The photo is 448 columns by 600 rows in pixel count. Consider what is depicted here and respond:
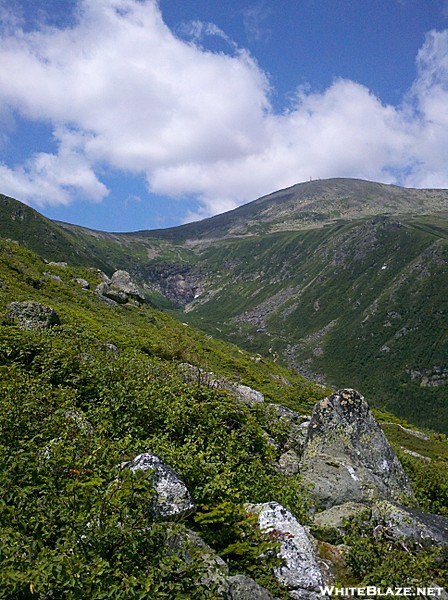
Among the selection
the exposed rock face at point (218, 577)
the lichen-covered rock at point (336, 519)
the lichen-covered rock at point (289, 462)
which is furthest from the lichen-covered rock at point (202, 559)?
the lichen-covered rock at point (289, 462)

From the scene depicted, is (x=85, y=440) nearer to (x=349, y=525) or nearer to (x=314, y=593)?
(x=314, y=593)

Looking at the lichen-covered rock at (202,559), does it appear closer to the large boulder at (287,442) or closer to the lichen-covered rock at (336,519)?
the lichen-covered rock at (336,519)

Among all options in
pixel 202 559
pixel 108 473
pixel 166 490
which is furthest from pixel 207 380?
pixel 202 559

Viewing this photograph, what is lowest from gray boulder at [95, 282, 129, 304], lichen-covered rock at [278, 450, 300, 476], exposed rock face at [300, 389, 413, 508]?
lichen-covered rock at [278, 450, 300, 476]

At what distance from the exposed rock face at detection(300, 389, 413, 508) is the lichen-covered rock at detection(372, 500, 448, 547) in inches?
79.0

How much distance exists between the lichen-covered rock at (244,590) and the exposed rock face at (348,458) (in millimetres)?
6240

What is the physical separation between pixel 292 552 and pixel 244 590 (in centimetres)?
188

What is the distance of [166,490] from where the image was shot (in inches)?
280

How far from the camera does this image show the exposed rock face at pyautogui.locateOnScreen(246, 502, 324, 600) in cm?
699

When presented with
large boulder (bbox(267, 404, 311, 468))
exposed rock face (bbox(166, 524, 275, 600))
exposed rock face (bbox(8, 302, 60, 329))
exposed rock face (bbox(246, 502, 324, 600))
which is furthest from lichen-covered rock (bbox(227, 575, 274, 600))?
exposed rock face (bbox(8, 302, 60, 329))

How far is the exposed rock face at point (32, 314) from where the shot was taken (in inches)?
680

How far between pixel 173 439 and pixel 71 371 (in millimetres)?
4622

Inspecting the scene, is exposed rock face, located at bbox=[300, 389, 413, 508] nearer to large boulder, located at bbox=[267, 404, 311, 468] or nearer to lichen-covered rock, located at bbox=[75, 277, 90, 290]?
large boulder, located at bbox=[267, 404, 311, 468]

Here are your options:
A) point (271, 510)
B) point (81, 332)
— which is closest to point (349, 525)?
point (271, 510)
